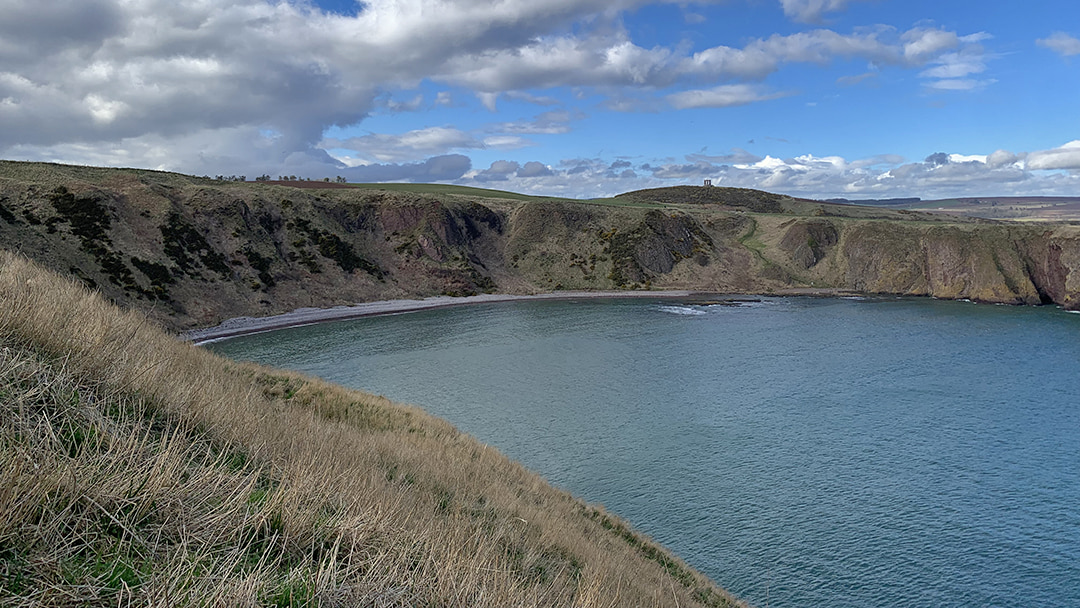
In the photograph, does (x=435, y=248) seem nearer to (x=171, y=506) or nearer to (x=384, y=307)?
(x=384, y=307)

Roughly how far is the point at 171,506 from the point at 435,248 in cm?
8581

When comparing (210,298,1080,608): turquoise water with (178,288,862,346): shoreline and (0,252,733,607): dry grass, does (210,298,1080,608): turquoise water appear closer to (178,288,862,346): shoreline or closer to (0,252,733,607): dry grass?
(178,288,862,346): shoreline

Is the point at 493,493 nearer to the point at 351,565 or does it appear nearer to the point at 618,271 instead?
the point at 351,565

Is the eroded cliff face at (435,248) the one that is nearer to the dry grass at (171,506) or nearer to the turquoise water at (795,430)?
the turquoise water at (795,430)

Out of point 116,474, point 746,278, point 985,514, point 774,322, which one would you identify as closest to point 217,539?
point 116,474

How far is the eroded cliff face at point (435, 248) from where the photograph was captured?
59438mm

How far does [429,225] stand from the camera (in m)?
93.1

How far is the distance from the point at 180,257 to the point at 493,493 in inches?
2426

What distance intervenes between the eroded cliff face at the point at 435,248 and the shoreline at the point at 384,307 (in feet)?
5.87

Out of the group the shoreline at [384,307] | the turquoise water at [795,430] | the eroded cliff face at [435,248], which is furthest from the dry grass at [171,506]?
the eroded cliff face at [435,248]

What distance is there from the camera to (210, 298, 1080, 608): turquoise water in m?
19.6

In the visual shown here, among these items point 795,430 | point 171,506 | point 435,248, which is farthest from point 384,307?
point 171,506

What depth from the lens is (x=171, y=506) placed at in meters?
5.23

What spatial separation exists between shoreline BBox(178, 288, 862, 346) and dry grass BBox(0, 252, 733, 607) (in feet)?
121
